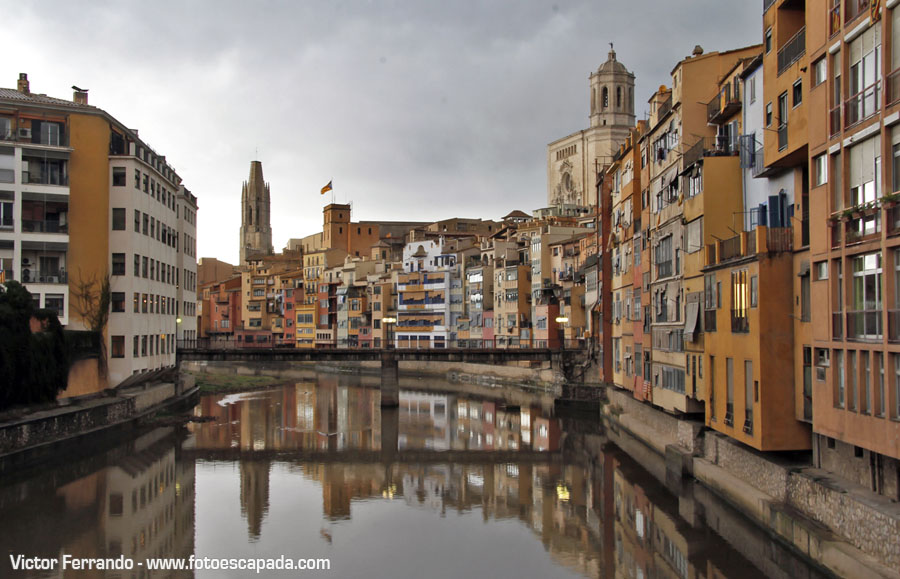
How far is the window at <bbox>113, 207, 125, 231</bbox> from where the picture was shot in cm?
4384

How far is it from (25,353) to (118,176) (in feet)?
43.2

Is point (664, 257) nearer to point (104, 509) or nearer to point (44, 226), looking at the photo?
point (104, 509)

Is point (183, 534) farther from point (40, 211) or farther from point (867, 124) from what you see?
point (40, 211)

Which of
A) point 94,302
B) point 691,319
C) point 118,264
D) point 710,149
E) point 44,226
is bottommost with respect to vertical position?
point 691,319

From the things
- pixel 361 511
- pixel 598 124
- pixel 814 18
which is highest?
pixel 598 124

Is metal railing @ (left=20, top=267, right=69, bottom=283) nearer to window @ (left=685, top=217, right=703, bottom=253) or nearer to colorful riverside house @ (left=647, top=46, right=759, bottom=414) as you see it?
colorful riverside house @ (left=647, top=46, right=759, bottom=414)

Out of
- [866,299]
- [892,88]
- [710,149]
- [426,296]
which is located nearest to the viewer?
[892,88]

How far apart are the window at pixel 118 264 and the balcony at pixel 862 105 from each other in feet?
123

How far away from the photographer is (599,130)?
135000 mm

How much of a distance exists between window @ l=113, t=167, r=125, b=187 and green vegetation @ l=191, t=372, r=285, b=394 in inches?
1004

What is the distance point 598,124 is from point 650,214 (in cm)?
10472

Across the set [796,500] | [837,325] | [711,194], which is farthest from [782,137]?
[796,500]

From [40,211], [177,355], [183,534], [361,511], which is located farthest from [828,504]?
[177,355]

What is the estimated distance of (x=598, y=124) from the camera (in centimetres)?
13712
